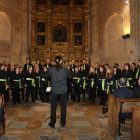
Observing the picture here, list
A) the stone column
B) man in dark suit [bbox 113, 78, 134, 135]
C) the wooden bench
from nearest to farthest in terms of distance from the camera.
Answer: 1. the wooden bench
2. man in dark suit [bbox 113, 78, 134, 135]
3. the stone column

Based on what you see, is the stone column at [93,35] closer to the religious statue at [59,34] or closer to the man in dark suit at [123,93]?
the religious statue at [59,34]

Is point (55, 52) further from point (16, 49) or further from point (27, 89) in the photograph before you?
point (27, 89)

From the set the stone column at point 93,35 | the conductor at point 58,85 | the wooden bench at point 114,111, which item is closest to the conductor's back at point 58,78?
the conductor at point 58,85

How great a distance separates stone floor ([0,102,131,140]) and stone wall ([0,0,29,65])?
8.71m

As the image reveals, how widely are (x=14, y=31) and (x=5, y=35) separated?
42.5 inches

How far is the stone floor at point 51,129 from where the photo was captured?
23.2ft

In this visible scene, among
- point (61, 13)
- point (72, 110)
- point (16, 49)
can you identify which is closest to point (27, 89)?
point (72, 110)

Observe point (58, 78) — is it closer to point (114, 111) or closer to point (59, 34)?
point (114, 111)

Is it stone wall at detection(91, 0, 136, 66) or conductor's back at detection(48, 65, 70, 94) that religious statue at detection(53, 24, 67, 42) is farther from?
conductor's back at detection(48, 65, 70, 94)

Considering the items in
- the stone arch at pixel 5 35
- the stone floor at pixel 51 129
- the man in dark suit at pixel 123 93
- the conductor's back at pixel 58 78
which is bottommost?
the stone floor at pixel 51 129

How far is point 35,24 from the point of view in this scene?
73.2ft

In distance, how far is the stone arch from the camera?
18.9 metres

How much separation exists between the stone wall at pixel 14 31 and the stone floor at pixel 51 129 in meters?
8.71

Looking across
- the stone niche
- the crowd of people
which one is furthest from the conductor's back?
the stone niche
